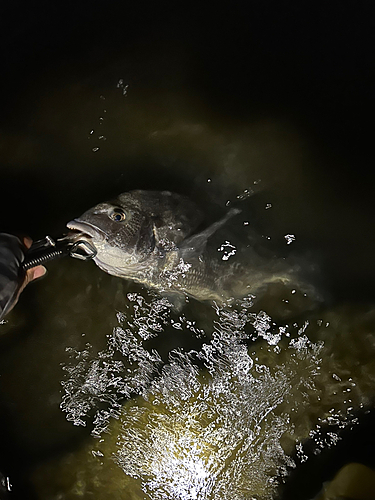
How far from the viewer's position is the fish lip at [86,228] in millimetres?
2068

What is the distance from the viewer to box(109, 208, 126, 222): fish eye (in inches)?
84.7

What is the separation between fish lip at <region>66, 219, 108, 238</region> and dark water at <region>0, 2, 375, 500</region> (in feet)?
1.43

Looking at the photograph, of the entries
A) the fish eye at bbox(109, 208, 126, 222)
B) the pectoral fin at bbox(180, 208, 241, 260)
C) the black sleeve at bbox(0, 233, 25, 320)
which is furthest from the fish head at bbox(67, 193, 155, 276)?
the black sleeve at bbox(0, 233, 25, 320)

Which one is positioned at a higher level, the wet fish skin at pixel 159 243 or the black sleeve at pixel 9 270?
the wet fish skin at pixel 159 243

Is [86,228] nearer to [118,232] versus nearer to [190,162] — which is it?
[118,232]

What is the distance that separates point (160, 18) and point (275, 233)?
1690 millimetres

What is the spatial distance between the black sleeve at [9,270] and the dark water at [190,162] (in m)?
0.75

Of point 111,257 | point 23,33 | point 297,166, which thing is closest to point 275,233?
point 297,166

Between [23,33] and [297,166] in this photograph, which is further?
[23,33]

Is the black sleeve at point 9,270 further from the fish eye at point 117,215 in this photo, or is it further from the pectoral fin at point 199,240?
the pectoral fin at point 199,240

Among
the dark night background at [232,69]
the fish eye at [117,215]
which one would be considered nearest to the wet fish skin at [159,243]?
the fish eye at [117,215]

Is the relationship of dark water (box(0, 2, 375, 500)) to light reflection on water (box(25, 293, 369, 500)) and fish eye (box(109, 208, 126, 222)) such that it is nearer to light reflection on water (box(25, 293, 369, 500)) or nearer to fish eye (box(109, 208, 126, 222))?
light reflection on water (box(25, 293, 369, 500))

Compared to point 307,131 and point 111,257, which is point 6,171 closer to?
point 111,257

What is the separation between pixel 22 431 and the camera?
2.71 m
